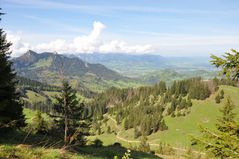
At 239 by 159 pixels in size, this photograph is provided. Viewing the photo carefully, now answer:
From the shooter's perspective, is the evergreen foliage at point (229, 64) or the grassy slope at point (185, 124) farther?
the grassy slope at point (185, 124)

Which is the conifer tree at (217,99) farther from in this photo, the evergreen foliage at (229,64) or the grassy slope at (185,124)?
the evergreen foliage at (229,64)

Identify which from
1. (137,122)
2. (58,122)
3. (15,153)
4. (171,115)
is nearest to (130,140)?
(137,122)

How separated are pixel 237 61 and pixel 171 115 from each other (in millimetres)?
169823

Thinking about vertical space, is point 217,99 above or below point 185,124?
above

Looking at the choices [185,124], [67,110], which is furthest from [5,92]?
[185,124]

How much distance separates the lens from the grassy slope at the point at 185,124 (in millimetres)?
138625

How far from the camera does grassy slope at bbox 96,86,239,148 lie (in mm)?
138625

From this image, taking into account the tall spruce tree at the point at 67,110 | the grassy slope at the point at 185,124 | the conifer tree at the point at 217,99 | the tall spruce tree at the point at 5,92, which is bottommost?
the grassy slope at the point at 185,124

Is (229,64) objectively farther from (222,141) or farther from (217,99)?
(217,99)

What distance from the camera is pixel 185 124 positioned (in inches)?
6152

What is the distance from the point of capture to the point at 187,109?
174125 millimetres

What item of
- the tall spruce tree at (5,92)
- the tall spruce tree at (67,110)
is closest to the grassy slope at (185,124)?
the tall spruce tree at (67,110)

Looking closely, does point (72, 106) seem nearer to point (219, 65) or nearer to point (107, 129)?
point (219, 65)

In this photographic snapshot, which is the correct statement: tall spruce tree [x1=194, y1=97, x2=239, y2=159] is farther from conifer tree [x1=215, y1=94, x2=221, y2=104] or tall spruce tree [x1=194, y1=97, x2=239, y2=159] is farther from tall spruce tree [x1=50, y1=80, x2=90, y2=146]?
conifer tree [x1=215, y1=94, x2=221, y2=104]
